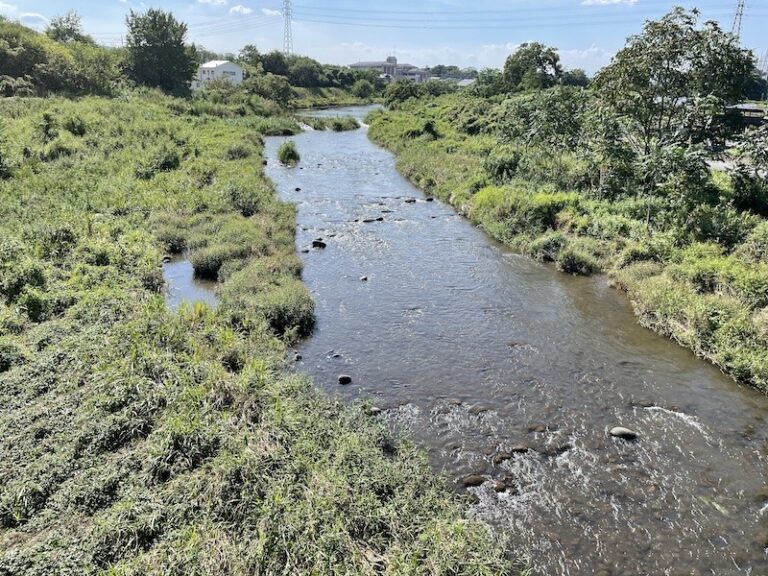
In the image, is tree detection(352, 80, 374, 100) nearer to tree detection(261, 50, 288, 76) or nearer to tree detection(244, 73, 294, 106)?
tree detection(261, 50, 288, 76)

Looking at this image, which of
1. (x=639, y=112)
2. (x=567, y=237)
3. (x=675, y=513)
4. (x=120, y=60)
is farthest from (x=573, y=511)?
(x=120, y=60)

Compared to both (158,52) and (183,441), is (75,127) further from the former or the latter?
(158,52)

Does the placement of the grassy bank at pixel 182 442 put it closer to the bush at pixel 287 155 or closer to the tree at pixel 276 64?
the bush at pixel 287 155

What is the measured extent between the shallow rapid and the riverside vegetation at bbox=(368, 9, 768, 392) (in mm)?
1162

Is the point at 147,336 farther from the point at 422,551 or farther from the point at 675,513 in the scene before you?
the point at 675,513

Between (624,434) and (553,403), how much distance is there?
1.77 m

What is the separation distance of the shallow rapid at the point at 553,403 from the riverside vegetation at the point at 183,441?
4.41ft

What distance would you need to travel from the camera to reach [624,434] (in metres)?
11.7

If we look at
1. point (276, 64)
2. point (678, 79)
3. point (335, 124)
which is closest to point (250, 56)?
point (276, 64)

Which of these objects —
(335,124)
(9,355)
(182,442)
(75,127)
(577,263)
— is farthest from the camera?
(335,124)

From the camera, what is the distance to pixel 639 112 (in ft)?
85.4

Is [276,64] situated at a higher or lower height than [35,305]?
higher

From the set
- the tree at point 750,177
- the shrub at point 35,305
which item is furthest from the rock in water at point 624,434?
the tree at point 750,177

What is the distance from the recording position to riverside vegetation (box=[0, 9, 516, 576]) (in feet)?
24.8
